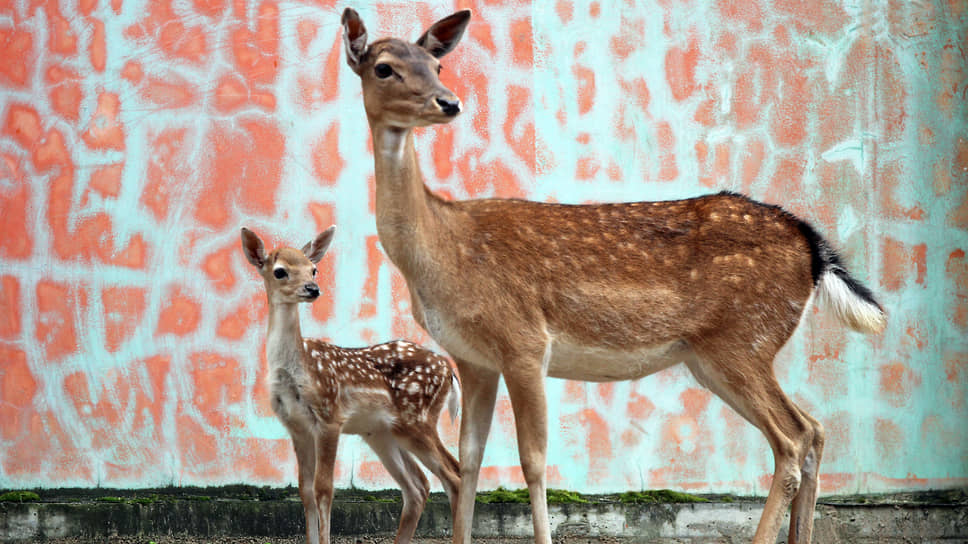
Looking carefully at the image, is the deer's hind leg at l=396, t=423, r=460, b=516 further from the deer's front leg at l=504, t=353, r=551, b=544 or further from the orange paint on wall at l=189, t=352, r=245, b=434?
the orange paint on wall at l=189, t=352, r=245, b=434

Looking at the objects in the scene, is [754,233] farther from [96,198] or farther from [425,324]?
[96,198]

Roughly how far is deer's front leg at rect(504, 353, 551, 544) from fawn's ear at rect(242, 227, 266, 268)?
153cm

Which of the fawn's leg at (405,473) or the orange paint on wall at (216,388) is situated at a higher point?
the orange paint on wall at (216,388)

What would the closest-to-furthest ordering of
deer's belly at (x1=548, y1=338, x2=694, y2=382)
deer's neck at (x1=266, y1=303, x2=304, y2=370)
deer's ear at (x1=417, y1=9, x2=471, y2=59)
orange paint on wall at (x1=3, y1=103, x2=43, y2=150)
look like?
deer's ear at (x1=417, y1=9, x2=471, y2=59), deer's belly at (x1=548, y1=338, x2=694, y2=382), deer's neck at (x1=266, y1=303, x2=304, y2=370), orange paint on wall at (x1=3, y1=103, x2=43, y2=150)

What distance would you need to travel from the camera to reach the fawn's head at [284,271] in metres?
5.52

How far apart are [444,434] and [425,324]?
2.10 metres

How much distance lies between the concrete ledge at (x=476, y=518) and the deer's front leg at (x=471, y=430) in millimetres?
1694

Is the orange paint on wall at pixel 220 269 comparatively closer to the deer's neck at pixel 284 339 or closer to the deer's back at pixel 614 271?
the deer's neck at pixel 284 339

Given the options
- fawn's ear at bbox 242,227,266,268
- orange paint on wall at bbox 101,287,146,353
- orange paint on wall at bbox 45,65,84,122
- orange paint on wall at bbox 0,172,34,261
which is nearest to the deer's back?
fawn's ear at bbox 242,227,266,268

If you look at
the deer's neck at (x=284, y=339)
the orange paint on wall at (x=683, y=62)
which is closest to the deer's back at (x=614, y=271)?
the deer's neck at (x=284, y=339)

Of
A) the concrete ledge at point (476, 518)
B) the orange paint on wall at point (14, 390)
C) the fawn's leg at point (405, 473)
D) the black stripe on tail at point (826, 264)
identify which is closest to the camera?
the black stripe on tail at point (826, 264)

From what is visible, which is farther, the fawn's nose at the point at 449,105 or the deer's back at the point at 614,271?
the deer's back at the point at 614,271

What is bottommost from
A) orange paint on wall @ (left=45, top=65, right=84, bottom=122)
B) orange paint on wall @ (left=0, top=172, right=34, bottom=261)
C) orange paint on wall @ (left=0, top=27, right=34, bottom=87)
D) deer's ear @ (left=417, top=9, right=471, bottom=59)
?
orange paint on wall @ (left=0, top=172, right=34, bottom=261)

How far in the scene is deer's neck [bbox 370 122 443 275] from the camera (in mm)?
4793
